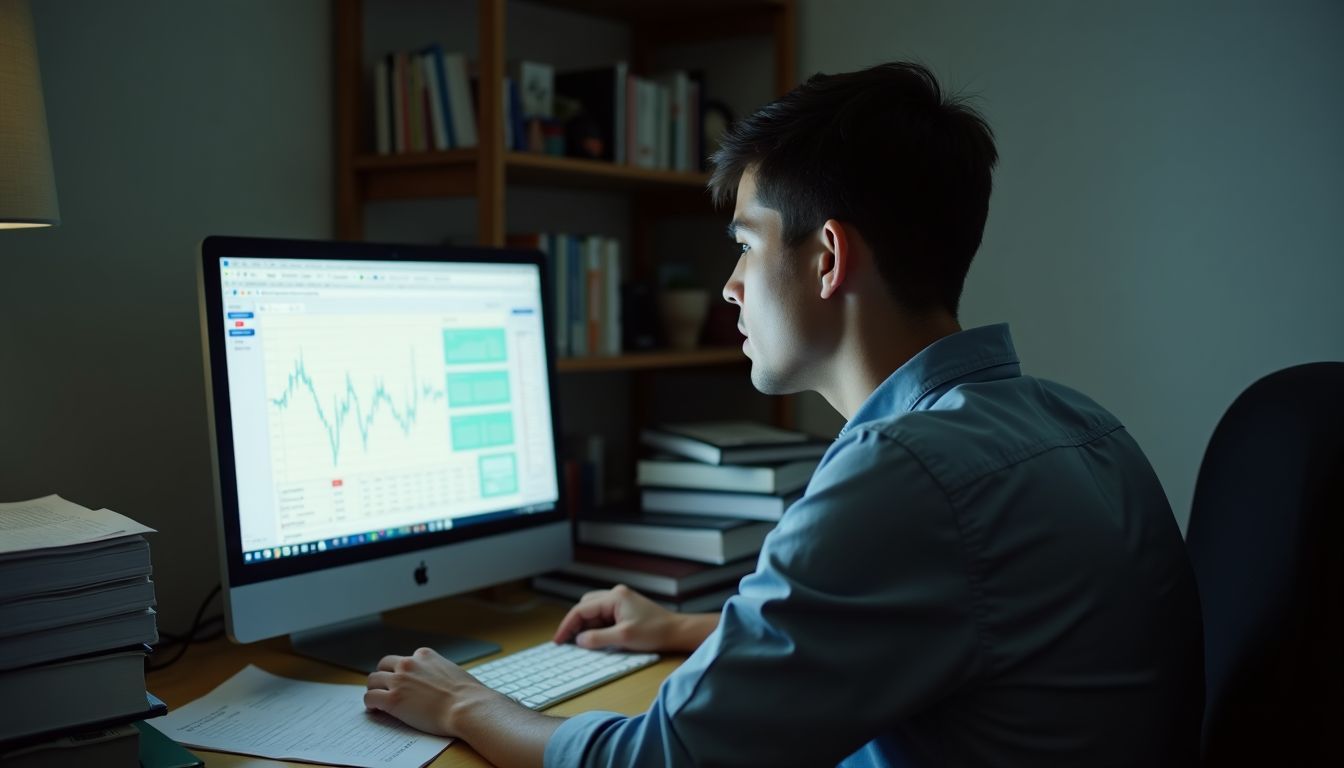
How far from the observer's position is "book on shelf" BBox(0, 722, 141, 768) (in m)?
0.95

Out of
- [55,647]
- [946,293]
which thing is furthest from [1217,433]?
[55,647]

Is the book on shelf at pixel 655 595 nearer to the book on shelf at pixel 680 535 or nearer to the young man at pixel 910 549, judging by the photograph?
the book on shelf at pixel 680 535

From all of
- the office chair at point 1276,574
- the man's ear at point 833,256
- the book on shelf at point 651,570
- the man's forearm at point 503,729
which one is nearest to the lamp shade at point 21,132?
the man's forearm at point 503,729

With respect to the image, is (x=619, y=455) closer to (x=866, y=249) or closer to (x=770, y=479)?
(x=770, y=479)

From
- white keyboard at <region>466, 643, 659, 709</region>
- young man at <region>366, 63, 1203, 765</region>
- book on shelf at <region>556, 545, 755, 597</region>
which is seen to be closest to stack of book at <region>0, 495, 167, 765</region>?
young man at <region>366, 63, 1203, 765</region>

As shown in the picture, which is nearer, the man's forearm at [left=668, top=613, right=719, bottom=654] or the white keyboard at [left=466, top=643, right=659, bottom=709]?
the white keyboard at [left=466, top=643, right=659, bottom=709]

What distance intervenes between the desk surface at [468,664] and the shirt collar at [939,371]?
0.45 m

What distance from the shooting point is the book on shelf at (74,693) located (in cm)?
95

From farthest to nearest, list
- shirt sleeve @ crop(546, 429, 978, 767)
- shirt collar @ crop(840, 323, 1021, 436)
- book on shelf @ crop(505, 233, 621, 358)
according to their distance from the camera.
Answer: book on shelf @ crop(505, 233, 621, 358), shirt collar @ crop(840, 323, 1021, 436), shirt sleeve @ crop(546, 429, 978, 767)

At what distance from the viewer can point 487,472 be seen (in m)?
1.52

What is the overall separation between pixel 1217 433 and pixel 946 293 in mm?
396

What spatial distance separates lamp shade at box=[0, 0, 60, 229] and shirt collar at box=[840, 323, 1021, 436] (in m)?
0.81

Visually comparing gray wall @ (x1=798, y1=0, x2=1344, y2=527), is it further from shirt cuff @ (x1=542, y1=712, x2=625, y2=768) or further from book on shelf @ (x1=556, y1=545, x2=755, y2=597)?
shirt cuff @ (x1=542, y1=712, x2=625, y2=768)

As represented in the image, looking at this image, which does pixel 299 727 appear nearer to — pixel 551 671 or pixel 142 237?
pixel 551 671
